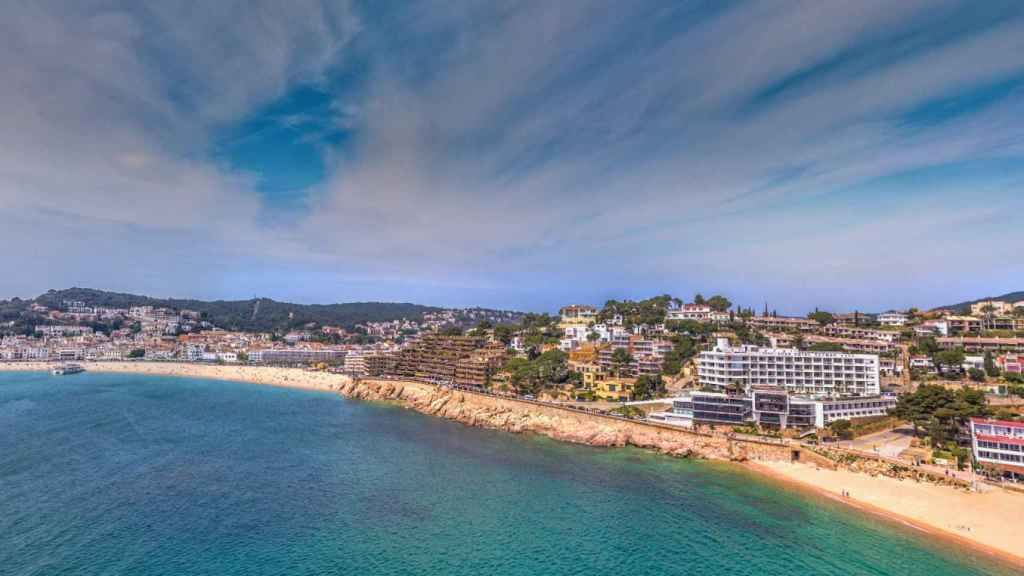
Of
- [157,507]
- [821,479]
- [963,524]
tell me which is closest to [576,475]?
[821,479]

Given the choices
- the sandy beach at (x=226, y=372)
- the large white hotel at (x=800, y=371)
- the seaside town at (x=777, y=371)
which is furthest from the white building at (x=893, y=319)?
the sandy beach at (x=226, y=372)

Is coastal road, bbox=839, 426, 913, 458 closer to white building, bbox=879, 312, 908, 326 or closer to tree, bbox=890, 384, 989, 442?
tree, bbox=890, 384, 989, 442

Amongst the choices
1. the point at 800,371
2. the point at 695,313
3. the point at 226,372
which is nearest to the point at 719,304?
the point at 695,313

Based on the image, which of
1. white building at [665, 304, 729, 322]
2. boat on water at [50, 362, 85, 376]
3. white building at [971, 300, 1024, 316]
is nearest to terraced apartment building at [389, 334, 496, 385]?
white building at [665, 304, 729, 322]

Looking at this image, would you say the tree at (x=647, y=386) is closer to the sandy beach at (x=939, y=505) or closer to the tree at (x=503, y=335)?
the sandy beach at (x=939, y=505)

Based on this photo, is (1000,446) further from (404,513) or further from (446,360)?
(446,360)
